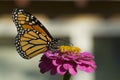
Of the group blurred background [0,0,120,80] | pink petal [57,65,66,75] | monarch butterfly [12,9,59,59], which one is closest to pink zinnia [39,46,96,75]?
pink petal [57,65,66,75]

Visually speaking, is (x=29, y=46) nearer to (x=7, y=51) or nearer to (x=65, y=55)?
(x=65, y=55)

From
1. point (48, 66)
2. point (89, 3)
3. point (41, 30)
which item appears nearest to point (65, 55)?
point (48, 66)

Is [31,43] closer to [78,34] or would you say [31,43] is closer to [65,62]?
[65,62]

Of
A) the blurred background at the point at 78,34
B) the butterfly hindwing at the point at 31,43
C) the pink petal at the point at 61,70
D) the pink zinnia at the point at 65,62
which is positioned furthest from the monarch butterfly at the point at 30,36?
the blurred background at the point at 78,34

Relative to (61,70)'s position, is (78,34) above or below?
above

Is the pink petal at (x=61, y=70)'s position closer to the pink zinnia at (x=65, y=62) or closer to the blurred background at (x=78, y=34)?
the pink zinnia at (x=65, y=62)

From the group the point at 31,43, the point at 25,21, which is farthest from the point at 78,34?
the point at 25,21

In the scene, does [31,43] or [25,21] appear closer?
[25,21]
